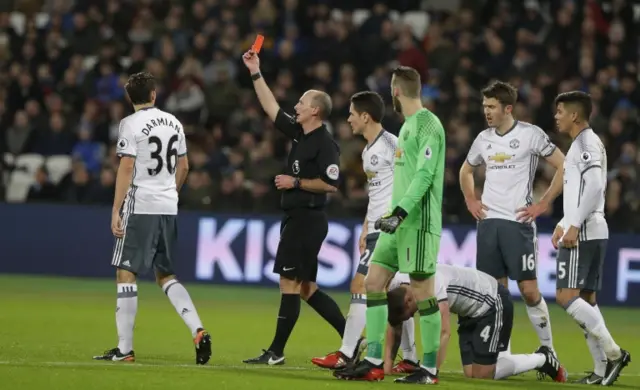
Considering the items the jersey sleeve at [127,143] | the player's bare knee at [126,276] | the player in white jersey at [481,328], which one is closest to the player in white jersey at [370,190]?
the player in white jersey at [481,328]

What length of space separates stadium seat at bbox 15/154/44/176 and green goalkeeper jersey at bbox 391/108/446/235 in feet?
40.0

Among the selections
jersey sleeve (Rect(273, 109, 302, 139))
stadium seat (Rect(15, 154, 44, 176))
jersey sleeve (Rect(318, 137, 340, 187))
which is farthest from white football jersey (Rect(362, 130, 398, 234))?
stadium seat (Rect(15, 154, 44, 176))

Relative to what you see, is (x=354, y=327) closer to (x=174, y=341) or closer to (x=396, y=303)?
(x=396, y=303)

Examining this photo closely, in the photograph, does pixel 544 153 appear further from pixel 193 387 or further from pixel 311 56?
pixel 311 56

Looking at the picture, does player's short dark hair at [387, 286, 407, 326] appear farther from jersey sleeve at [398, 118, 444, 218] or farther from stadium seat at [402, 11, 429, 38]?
stadium seat at [402, 11, 429, 38]

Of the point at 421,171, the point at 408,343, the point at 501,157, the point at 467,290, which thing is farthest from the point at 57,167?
the point at 421,171

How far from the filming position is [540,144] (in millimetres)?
10828

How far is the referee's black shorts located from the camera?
1058cm

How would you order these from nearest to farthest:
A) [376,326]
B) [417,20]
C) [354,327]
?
[376,326]
[354,327]
[417,20]

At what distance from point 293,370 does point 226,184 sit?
903 cm

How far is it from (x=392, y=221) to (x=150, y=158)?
8.40 feet

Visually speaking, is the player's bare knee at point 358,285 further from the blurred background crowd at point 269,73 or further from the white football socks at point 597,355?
the blurred background crowd at point 269,73

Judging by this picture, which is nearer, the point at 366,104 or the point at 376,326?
the point at 376,326

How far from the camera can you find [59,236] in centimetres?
1847
